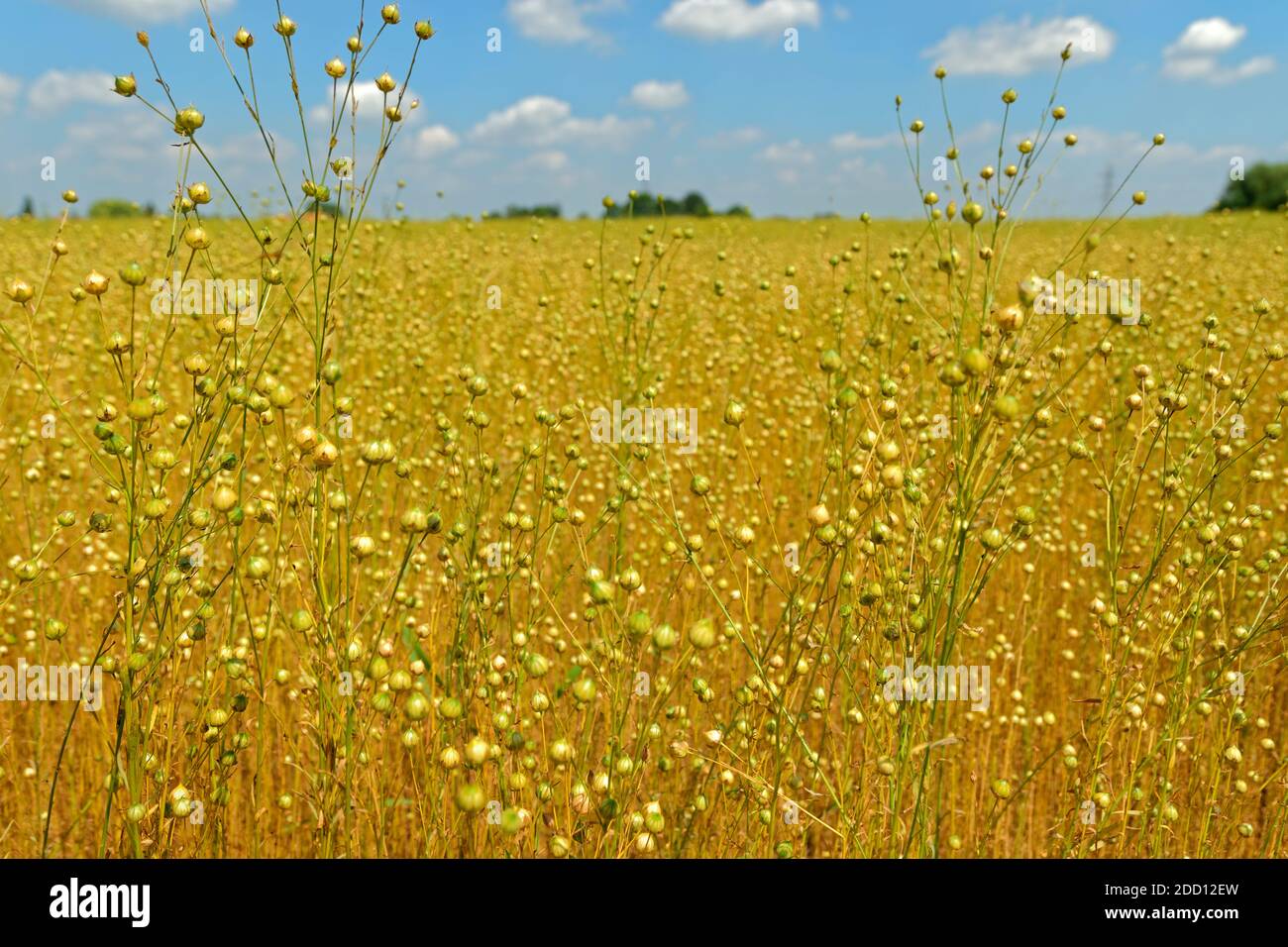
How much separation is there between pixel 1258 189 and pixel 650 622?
48.5m

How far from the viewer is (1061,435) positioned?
4.51 meters

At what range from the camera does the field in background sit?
1.38 metres

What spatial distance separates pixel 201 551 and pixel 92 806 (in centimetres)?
105

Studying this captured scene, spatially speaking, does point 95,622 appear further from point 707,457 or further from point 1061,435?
point 1061,435

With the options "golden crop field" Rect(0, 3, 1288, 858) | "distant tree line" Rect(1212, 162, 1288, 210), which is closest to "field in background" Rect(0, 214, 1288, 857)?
"golden crop field" Rect(0, 3, 1288, 858)

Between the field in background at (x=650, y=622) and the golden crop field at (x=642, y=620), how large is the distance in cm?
2

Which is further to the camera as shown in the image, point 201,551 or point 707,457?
point 707,457

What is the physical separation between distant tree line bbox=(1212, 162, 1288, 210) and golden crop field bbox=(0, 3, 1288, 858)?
38077 mm

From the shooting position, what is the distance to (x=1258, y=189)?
37312mm
